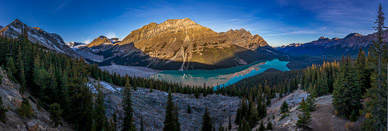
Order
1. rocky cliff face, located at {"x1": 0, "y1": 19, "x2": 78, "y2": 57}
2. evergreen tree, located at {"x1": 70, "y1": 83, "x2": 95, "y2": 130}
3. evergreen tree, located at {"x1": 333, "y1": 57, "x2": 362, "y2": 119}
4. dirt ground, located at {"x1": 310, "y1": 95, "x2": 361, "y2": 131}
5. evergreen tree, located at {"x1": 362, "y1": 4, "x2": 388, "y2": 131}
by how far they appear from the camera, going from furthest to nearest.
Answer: rocky cliff face, located at {"x1": 0, "y1": 19, "x2": 78, "y2": 57} < evergreen tree, located at {"x1": 70, "y1": 83, "x2": 95, "y2": 130} < evergreen tree, located at {"x1": 333, "y1": 57, "x2": 362, "y2": 119} < dirt ground, located at {"x1": 310, "y1": 95, "x2": 361, "y2": 131} < evergreen tree, located at {"x1": 362, "y1": 4, "x2": 388, "y2": 131}

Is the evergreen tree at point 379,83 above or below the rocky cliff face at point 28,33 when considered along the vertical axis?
below

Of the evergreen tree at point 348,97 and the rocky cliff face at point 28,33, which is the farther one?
the rocky cliff face at point 28,33

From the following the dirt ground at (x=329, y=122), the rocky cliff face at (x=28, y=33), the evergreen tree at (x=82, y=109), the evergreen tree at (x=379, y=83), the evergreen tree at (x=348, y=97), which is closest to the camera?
the evergreen tree at (x=379, y=83)

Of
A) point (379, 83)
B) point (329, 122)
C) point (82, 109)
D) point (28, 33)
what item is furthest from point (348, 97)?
point (28, 33)

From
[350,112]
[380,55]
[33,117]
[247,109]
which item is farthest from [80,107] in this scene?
[247,109]

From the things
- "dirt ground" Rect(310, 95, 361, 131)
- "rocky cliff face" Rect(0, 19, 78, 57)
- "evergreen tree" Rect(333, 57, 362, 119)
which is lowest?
"dirt ground" Rect(310, 95, 361, 131)

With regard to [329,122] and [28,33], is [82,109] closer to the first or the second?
[329,122]

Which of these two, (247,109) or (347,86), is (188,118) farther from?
(347,86)

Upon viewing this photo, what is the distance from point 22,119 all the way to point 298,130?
1269 inches

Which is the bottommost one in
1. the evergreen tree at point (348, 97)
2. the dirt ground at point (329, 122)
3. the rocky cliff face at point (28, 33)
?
the dirt ground at point (329, 122)

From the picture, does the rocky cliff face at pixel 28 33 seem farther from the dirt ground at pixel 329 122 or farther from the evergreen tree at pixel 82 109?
the dirt ground at pixel 329 122

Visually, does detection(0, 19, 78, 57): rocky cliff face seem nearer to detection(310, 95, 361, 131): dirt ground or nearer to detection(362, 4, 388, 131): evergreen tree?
detection(310, 95, 361, 131): dirt ground

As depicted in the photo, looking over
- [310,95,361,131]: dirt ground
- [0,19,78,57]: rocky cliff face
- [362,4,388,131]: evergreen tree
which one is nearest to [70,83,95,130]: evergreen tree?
[310,95,361,131]: dirt ground

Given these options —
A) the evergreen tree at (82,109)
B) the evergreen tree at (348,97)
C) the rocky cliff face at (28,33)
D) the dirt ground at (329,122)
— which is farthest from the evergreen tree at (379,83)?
the rocky cliff face at (28,33)
